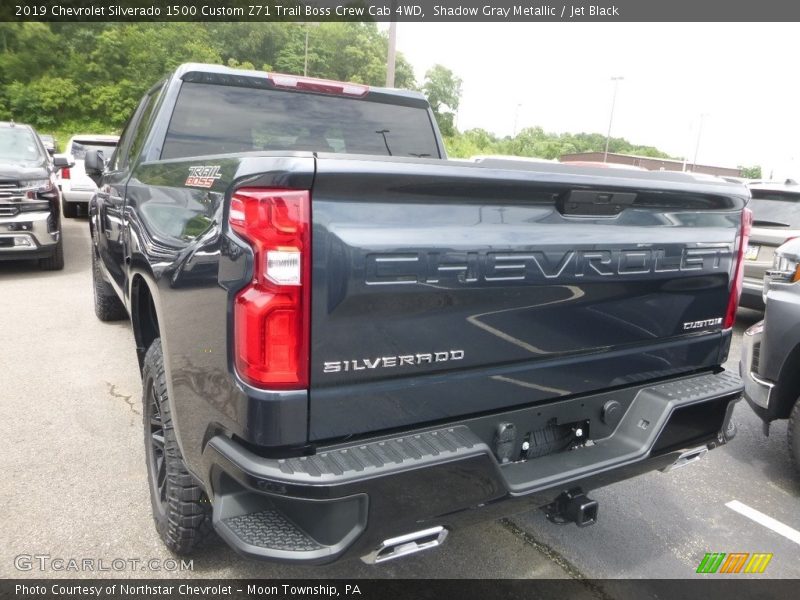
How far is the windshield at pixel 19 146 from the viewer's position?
26.6 feet

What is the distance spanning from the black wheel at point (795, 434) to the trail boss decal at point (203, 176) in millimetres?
3268

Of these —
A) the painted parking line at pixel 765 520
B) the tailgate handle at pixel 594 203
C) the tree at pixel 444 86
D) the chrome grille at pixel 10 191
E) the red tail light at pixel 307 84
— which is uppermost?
the tree at pixel 444 86

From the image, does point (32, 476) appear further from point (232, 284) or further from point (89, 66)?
point (89, 66)

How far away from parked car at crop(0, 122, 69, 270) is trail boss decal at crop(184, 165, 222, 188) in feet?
21.1

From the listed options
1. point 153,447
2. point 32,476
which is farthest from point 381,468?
point 32,476

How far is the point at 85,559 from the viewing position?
2471 millimetres

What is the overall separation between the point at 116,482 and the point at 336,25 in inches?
2247

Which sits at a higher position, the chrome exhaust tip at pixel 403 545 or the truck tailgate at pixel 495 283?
the truck tailgate at pixel 495 283

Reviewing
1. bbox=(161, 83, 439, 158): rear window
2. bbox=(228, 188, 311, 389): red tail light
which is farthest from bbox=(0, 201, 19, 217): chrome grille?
bbox=(228, 188, 311, 389): red tail light

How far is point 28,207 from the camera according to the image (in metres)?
7.45

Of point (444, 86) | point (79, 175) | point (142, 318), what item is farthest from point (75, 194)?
point (444, 86)

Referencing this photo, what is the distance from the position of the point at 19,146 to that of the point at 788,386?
9270 mm

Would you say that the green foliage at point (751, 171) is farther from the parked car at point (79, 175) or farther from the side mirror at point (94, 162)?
the side mirror at point (94, 162)

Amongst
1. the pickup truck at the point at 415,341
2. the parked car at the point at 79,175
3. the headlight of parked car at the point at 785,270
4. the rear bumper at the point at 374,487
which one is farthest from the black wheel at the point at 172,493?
the parked car at the point at 79,175
